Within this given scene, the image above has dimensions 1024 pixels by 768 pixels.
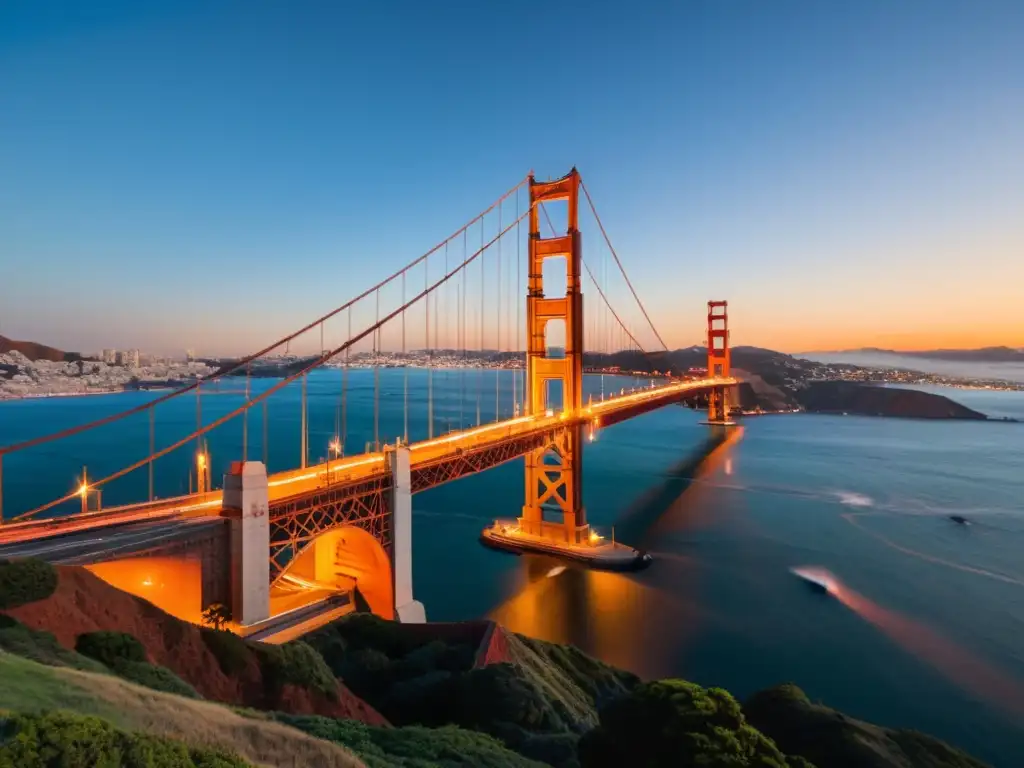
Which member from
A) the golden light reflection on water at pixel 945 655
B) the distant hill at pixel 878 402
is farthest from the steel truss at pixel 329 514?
the distant hill at pixel 878 402

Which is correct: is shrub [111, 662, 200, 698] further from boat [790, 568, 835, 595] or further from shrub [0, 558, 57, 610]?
boat [790, 568, 835, 595]

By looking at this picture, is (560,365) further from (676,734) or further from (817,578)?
(676,734)

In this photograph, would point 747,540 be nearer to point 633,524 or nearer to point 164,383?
point 633,524

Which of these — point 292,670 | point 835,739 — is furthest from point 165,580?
point 835,739

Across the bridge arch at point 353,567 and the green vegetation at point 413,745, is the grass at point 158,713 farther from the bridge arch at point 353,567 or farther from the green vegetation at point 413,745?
the bridge arch at point 353,567

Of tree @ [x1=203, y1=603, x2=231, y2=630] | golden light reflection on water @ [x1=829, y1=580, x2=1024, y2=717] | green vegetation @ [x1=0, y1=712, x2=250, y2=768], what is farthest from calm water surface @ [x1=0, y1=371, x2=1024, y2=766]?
green vegetation @ [x1=0, y1=712, x2=250, y2=768]

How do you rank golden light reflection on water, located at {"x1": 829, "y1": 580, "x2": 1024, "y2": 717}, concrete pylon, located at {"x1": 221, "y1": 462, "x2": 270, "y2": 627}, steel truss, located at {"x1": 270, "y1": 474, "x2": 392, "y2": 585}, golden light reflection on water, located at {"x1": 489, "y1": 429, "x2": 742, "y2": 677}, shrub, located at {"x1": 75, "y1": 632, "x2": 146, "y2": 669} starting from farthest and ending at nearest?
1. golden light reflection on water, located at {"x1": 489, "y1": 429, "x2": 742, "y2": 677}
2. golden light reflection on water, located at {"x1": 829, "y1": 580, "x2": 1024, "y2": 717}
3. steel truss, located at {"x1": 270, "y1": 474, "x2": 392, "y2": 585}
4. concrete pylon, located at {"x1": 221, "y1": 462, "x2": 270, "y2": 627}
5. shrub, located at {"x1": 75, "y1": 632, "x2": 146, "y2": 669}
